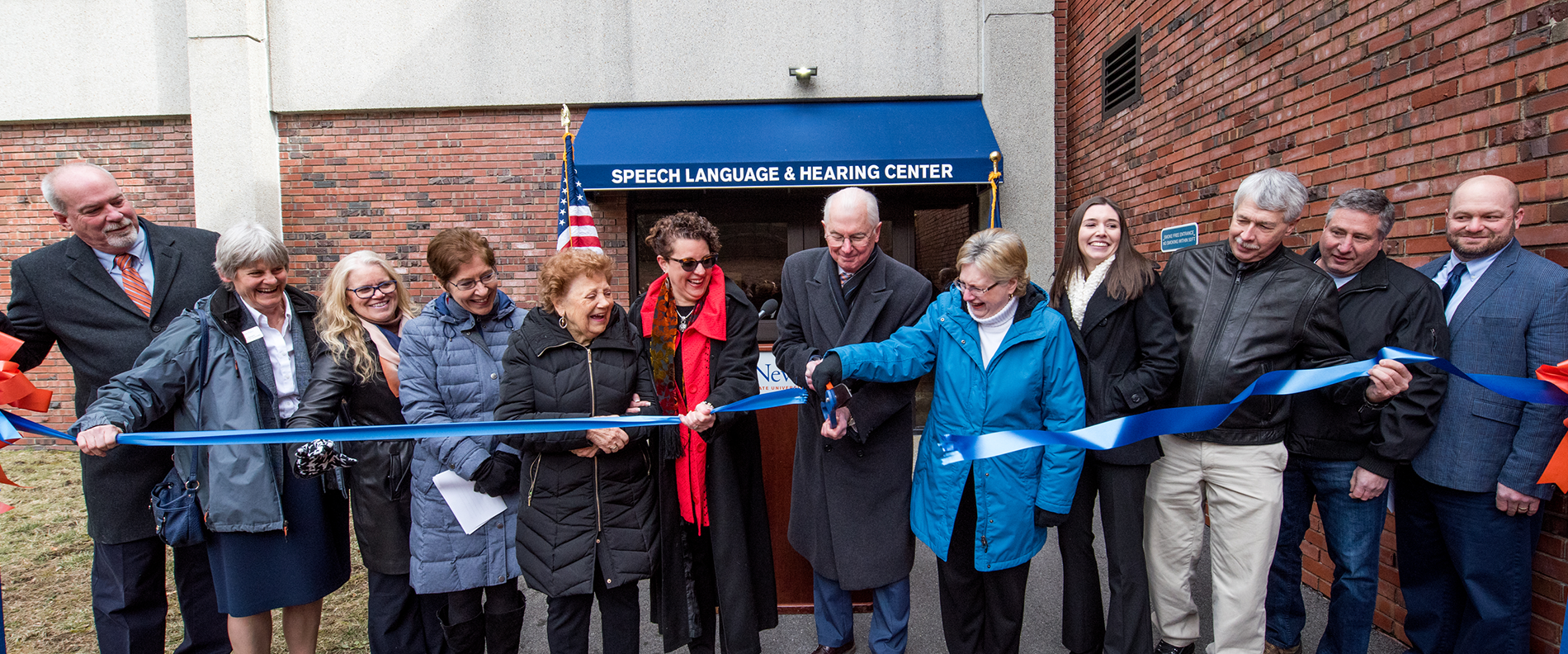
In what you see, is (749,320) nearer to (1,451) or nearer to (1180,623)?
(1180,623)

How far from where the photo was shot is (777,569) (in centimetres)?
349

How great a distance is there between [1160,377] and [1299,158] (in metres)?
2.19

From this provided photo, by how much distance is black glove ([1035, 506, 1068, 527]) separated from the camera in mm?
2463

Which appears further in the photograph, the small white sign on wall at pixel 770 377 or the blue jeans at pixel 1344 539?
the small white sign on wall at pixel 770 377

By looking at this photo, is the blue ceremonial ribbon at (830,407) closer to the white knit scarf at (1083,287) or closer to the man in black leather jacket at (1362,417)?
the white knit scarf at (1083,287)

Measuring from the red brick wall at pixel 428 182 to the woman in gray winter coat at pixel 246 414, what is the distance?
4471mm

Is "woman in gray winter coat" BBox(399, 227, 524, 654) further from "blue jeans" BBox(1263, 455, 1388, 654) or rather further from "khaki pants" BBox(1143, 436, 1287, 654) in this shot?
"blue jeans" BBox(1263, 455, 1388, 654)

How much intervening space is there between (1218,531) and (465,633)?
299 cm

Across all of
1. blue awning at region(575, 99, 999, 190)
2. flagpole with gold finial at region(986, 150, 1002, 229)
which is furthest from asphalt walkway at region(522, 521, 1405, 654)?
blue awning at region(575, 99, 999, 190)

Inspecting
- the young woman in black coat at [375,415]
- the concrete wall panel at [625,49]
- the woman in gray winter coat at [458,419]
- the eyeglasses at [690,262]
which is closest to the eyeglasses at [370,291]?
the young woman in black coat at [375,415]

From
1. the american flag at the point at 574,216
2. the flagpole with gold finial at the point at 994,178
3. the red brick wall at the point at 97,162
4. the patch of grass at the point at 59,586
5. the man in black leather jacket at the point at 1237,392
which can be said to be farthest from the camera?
the red brick wall at the point at 97,162

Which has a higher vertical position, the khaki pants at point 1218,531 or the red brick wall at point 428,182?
the red brick wall at point 428,182

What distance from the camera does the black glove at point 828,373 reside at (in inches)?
92.4

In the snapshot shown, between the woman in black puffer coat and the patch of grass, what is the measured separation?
5.39 ft
